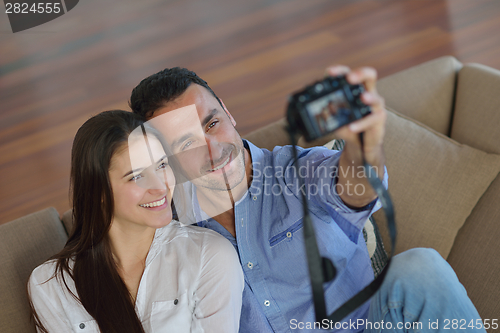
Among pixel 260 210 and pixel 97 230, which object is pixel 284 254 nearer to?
pixel 260 210

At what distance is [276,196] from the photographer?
1276 millimetres

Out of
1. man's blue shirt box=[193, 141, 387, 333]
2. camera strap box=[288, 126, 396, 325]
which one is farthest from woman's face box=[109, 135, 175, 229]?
camera strap box=[288, 126, 396, 325]

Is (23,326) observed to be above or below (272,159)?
below

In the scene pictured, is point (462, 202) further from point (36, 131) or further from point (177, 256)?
point (36, 131)

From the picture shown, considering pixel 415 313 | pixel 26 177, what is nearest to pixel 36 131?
pixel 26 177

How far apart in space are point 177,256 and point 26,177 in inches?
55.9

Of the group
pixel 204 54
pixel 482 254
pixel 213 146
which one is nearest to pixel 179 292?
pixel 213 146

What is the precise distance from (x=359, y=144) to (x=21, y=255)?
1106mm

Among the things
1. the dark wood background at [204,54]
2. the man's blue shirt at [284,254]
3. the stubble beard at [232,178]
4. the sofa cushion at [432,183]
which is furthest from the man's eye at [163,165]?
the dark wood background at [204,54]

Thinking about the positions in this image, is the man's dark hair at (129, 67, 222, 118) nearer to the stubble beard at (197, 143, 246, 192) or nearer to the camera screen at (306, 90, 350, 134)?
the stubble beard at (197, 143, 246, 192)

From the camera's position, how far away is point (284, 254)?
1238 mm

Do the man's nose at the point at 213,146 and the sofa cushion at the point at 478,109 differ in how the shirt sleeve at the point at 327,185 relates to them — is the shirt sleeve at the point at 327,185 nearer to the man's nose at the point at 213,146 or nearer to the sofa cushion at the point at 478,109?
the man's nose at the point at 213,146

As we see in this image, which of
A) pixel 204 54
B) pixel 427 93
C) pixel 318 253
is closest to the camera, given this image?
pixel 318 253

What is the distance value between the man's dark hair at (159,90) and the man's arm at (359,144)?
1.73 feet
